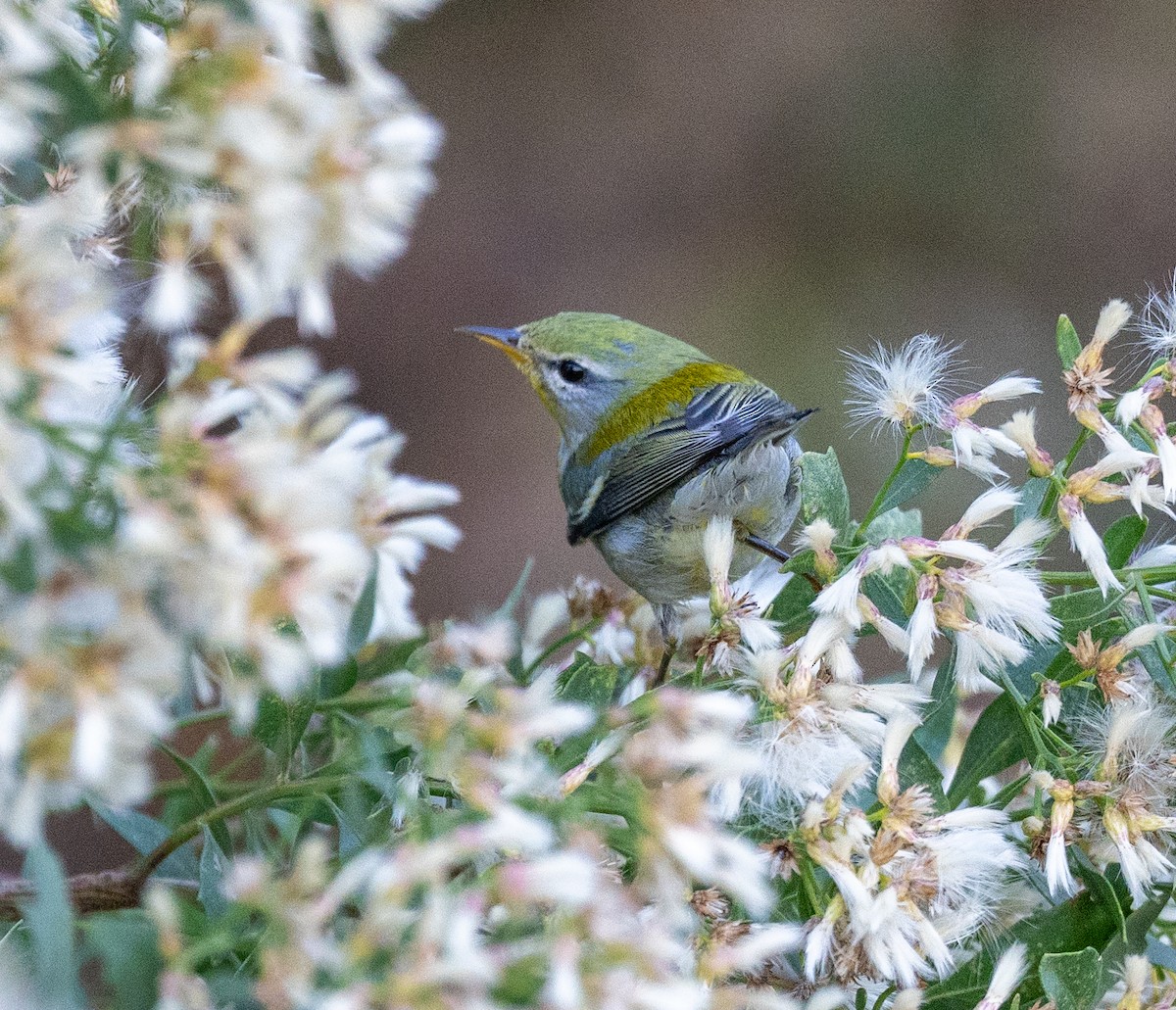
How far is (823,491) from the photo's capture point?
1.41 meters

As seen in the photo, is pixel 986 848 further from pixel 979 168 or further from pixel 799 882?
pixel 979 168

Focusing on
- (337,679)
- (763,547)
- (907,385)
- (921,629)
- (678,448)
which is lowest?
(763,547)

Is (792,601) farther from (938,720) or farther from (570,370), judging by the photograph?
(570,370)

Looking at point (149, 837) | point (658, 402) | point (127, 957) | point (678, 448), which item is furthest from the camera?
point (658, 402)

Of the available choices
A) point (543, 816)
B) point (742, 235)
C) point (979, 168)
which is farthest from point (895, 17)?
point (543, 816)

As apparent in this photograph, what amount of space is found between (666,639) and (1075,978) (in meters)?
0.69

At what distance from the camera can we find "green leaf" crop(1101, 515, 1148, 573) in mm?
1322

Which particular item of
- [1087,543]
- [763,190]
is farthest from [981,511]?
[763,190]

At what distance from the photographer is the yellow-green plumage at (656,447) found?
2.22 meters

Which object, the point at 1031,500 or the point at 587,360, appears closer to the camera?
the point at 1031,500

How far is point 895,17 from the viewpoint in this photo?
578 cm

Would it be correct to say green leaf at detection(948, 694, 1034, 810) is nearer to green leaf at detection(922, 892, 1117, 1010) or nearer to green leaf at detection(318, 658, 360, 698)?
green leaf at detection(922, 892, 1117, 1010)

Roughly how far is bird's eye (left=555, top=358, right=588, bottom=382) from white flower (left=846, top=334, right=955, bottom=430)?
102cm

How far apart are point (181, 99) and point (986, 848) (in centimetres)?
79
